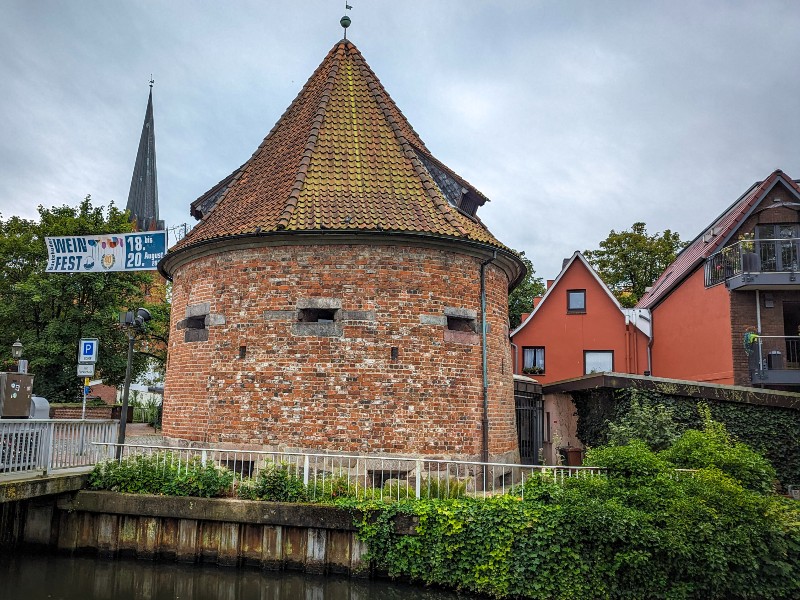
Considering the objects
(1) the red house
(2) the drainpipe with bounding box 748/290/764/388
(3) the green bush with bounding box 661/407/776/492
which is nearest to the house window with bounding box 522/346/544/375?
(1) the red house

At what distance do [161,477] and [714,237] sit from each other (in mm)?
17017

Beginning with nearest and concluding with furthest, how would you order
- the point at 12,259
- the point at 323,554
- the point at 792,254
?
1. the point at 323,554
2. the point at 792,254
3. the point at 12,259

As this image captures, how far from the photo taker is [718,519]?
27.4 feet

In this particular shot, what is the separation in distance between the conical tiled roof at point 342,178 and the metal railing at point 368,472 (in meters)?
4.06

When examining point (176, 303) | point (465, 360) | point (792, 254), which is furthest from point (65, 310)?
point (792, 254)

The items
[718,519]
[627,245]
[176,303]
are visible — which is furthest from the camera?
[627,245]

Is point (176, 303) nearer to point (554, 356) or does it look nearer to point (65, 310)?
point (65, 310)

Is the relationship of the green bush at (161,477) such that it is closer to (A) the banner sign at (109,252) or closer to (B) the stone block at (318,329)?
(B) the stone block at (318,329)

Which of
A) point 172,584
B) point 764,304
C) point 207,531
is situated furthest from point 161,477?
point 764,304

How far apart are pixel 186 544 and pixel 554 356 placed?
16646 mm

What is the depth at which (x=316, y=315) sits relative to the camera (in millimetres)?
11648

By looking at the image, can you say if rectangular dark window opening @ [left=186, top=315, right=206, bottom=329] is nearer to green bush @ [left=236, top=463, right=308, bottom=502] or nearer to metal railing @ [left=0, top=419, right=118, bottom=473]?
metal railing @ [left=0, top=419, right=118, bottom=473]

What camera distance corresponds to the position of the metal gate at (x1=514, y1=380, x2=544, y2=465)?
1609 centimetres

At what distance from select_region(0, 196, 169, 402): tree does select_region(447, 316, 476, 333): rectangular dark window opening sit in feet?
47.0
